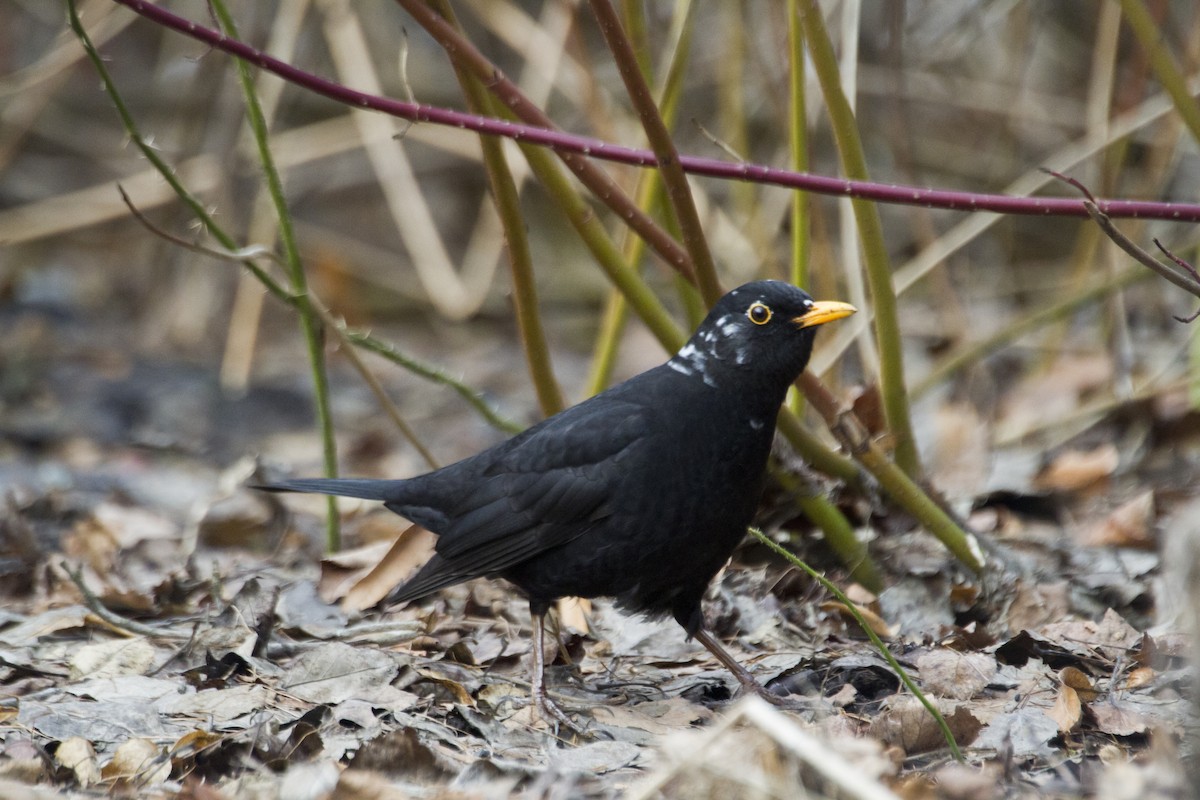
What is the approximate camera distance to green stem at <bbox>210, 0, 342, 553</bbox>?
3846 mm

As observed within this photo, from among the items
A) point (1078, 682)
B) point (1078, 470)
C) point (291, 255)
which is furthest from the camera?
point (1078, 470)

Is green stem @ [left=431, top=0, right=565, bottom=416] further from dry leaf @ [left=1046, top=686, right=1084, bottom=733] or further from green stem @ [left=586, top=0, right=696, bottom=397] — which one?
dry leaf @ [left=1046, top=686, right=1084, bottom=733]

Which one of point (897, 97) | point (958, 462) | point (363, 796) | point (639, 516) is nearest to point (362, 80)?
point (897, 97)

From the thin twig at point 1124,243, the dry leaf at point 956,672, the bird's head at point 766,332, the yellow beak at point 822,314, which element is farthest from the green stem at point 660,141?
the dry leaf at point 956,672

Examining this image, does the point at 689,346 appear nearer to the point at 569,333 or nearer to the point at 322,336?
the point at 322,336

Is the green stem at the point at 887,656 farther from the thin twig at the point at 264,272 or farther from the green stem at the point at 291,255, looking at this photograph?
the green stem at the point at 291,255

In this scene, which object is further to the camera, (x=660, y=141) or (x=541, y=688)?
(x=541, y=688)

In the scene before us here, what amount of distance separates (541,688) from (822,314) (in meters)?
1.31

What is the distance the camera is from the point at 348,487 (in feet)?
13.7

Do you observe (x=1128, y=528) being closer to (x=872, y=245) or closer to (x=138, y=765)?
(x=872, y=245)

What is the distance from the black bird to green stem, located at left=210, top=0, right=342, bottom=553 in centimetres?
78

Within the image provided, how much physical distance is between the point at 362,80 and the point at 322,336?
3295mm

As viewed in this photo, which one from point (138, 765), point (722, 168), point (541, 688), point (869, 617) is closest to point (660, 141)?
point (722, 168)

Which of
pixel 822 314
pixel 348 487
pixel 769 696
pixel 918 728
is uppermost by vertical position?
pixel 822 314
